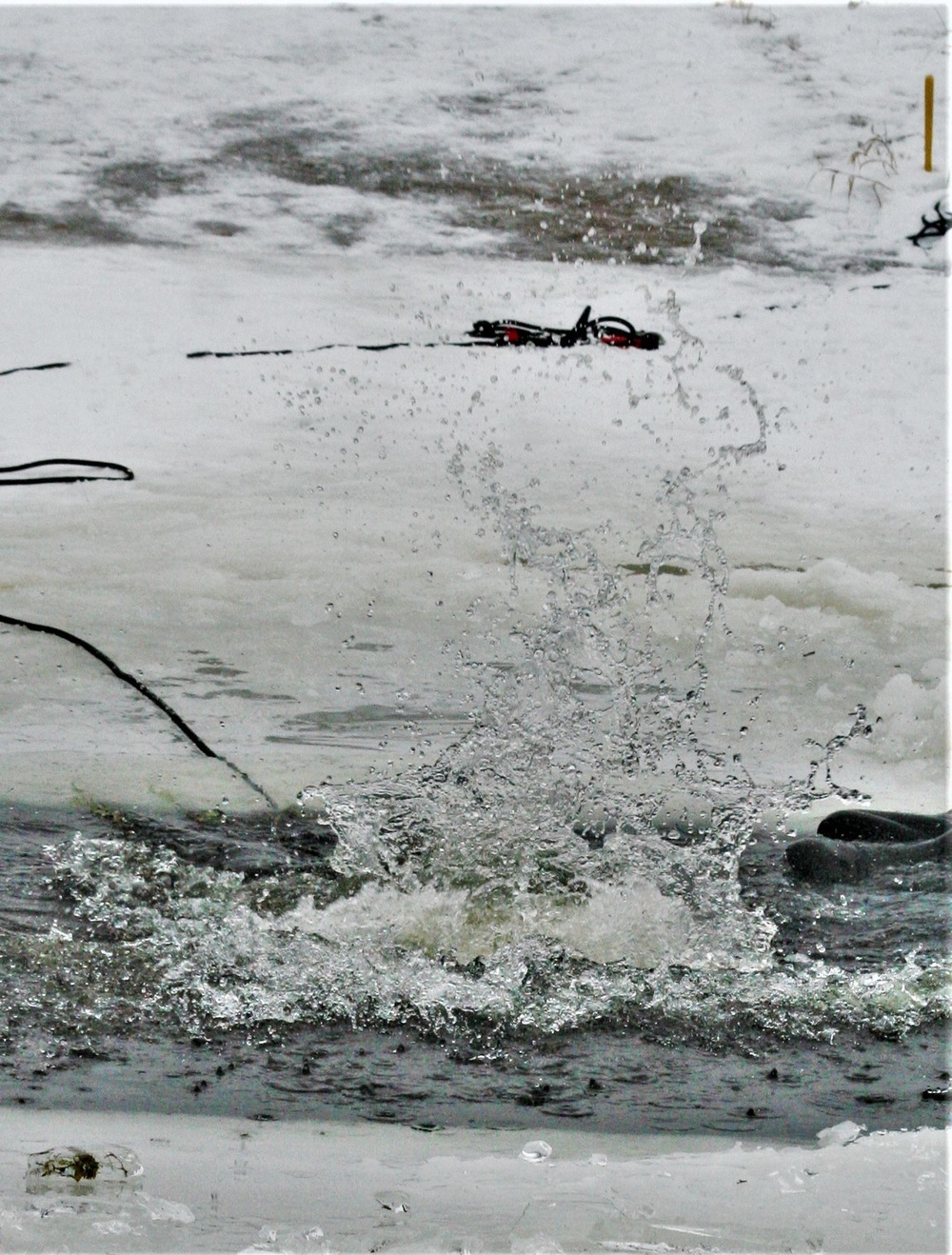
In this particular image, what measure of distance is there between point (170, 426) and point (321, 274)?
1.09 feet

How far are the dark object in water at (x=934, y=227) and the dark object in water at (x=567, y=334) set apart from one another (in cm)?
44

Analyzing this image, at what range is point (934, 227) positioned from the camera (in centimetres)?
210

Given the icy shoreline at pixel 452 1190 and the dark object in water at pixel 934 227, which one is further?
the dark object in water at pixel 934 227

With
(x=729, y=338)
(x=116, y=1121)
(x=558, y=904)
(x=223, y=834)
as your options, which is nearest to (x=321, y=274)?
(x=729, y=338)

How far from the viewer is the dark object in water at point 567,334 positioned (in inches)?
80.8

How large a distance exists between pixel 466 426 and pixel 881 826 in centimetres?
84

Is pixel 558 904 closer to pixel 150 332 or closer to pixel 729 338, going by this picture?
pixel 729 338

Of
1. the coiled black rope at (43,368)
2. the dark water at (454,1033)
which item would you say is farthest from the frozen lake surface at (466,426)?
the dark water at (454,1033)

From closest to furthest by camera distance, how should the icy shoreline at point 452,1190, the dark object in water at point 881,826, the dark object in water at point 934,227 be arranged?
the icy shoreline at point 452,1190 → the dark object in water at point 881,826 → the dark object in water at point 934,227

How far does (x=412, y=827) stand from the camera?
177cm

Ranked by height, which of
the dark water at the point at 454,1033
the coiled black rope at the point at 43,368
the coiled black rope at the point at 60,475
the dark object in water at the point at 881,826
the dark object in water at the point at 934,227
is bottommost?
the dark object in water at the point at 881,826

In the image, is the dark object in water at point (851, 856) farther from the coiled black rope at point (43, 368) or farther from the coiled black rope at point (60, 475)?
the coiled black rope at point (43, 368)

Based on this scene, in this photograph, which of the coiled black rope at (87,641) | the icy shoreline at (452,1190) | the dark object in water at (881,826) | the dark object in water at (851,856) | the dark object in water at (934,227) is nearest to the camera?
the icy shoreline at (452,1190)

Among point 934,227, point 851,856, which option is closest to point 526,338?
point 934,227
